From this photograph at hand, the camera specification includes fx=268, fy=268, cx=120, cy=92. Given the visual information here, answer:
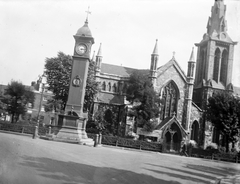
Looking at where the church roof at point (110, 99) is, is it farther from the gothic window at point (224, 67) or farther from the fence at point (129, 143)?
the gothic window at point (224, 67)

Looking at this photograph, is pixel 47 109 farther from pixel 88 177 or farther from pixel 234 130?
pixel 88 177

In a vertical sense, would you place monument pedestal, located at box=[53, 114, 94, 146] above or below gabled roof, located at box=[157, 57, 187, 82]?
below

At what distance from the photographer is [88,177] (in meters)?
8.61

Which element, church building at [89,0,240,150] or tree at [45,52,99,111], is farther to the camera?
church building at [89,0,240,150]

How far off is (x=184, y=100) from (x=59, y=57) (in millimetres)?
22229

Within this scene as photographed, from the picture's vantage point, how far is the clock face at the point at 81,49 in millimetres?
22469

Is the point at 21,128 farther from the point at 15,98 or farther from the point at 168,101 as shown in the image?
the point at 168,101

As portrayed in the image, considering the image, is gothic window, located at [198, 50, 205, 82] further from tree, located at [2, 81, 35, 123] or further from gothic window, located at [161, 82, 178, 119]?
tree, located at [2, 81, 35, 123]

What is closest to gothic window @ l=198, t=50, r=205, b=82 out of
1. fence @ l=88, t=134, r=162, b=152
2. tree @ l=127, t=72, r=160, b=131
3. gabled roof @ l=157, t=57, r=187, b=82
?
gabled roof @ l=157, t=57, r=187, b=82

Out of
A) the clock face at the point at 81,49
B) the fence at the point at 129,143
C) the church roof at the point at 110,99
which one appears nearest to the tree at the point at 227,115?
the fence at the point at 129,143

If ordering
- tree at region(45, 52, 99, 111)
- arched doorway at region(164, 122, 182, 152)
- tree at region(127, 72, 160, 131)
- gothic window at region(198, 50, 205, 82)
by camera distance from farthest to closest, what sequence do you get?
gothic window at region(198, 50, 205, 82)
arched doorway at region(164, 122, 182, 152)
tree at region(45, 52, 99, 111)
tree at region(127, 72, 160, 131)

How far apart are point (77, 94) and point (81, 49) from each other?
3837 mm

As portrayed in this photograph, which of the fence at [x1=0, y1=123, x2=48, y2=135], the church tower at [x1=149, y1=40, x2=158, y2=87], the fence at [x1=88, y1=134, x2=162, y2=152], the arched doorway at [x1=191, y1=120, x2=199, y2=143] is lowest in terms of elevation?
the fence at [x1=88, y1=134, x2=162, y2=152]

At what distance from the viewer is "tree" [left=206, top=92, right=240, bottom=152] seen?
119ft
